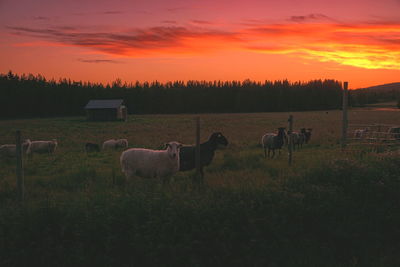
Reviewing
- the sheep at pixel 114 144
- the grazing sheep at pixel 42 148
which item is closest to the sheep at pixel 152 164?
the grazing sheep at pixel 42 148

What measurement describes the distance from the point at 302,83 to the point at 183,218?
16171 cm

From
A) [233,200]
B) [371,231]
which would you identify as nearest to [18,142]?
[233,200]

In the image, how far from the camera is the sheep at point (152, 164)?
1068 centimetres

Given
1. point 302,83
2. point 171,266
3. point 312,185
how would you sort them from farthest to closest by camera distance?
point 302,83 → point 312,185 → point 171,266

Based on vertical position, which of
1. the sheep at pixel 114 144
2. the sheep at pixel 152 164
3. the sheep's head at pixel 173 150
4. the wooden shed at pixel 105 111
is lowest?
the sheep at pixel 114 144

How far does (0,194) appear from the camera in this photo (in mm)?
9492

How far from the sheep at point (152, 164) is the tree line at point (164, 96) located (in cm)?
9602

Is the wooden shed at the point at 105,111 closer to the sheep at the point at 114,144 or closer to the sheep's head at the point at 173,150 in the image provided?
the sheep at the point at 114,144

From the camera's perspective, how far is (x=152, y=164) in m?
10.7

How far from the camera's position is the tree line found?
3841 inches

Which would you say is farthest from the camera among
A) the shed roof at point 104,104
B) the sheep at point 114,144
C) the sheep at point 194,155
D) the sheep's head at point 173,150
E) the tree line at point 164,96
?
the tree line at point 164,96

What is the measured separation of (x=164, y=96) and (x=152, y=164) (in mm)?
121323

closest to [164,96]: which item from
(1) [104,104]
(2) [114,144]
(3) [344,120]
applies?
(1) [104,104]

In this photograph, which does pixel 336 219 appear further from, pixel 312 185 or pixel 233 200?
pixel 233 200
